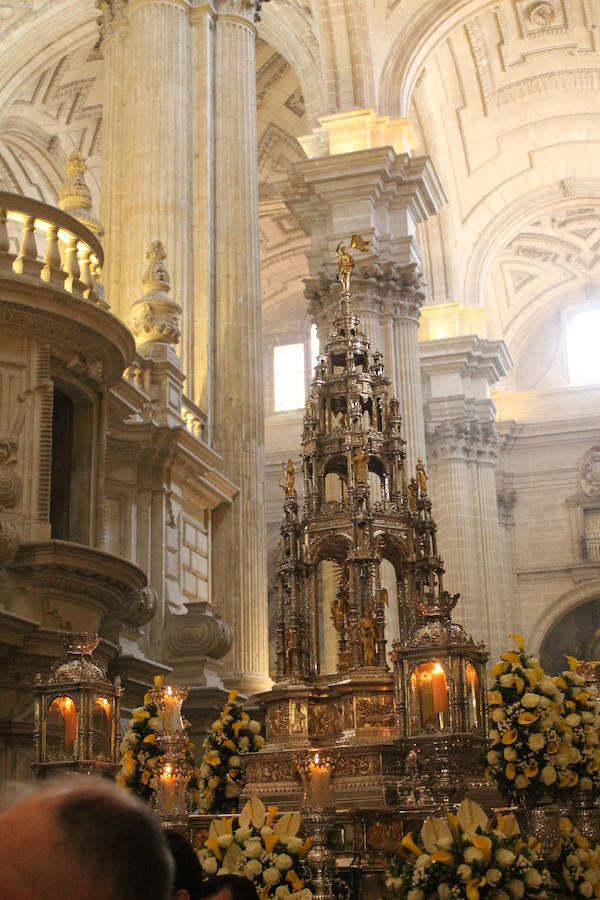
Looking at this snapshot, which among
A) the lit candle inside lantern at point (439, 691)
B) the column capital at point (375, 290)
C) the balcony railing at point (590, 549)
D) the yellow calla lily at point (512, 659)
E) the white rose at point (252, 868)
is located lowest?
the white rose at point (252, 868)

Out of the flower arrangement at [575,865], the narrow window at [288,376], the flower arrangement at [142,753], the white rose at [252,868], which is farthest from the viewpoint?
the narrow window at [288,376]

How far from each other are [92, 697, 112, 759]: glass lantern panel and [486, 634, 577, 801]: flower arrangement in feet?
9.32

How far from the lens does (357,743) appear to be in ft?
30.7

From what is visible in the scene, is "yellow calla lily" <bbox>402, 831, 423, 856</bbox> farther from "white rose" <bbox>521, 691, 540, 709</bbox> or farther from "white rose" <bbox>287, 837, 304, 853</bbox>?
"white rose" <bbox>521, 691, 540, 709</bbox>

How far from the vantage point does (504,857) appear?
612cm

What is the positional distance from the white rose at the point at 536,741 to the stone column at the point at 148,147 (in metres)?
9.42

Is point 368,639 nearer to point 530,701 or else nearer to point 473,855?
point 530,701

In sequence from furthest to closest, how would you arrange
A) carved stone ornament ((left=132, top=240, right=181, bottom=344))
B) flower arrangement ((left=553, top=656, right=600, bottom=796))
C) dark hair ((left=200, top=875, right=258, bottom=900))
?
carved stone ornament ((left=132, top=240, right=181, bottom=344)) < flower arrangement ((left=553, top=656, right=600, bottom=796)) < dark hair ((left=200, top=875, right=258, bottom=900))

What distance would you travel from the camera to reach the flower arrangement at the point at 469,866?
20.0 feet

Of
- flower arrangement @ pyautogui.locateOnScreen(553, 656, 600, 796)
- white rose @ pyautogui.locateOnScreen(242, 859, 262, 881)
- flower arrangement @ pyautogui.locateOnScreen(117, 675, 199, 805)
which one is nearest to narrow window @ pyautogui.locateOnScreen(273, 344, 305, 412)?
flower arrangement @ pyautogui.locateOnScreen(117, 675, 199, 805)

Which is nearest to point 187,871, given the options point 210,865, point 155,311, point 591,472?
point 210,865

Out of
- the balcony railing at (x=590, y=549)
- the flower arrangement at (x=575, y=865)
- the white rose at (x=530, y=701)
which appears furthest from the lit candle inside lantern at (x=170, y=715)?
the balcony railing at (x=590, y=549)

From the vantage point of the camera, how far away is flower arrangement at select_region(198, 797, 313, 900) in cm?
638

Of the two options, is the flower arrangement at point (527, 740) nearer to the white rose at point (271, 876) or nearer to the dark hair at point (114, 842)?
the white rose at point (271, 876)
